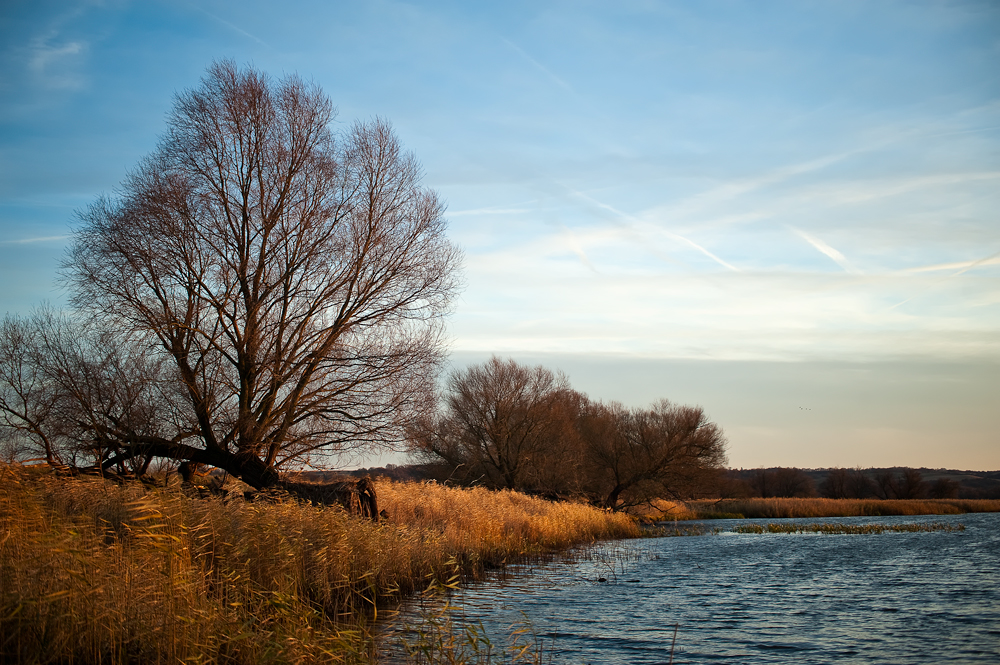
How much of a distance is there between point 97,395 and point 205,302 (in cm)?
293

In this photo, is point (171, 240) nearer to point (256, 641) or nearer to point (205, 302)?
point (205, 302)

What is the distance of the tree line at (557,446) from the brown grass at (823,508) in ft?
12.7

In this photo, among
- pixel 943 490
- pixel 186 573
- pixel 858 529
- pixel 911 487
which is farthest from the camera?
pixel 943 490

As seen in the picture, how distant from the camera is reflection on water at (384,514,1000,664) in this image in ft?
25.9

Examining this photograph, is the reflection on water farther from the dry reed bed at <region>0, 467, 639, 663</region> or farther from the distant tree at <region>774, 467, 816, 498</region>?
the distant tree at <region>774, 467, 816, 498</region>

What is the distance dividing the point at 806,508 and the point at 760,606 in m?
34.0

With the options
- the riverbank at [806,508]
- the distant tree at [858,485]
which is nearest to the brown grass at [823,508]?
the riverbank at [806,508]

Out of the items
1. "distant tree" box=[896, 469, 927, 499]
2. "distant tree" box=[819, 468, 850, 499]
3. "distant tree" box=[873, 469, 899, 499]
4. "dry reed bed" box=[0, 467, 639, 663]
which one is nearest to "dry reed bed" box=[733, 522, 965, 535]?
"dry reed bed" box=[0, 467, 639, 663]

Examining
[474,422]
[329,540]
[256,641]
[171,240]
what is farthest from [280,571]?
[474,422]

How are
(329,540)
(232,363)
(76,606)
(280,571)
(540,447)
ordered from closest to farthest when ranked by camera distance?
(76,606) < (280,571) < (329,540) < (232,363) < (540,447)

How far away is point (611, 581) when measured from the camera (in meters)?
14.0

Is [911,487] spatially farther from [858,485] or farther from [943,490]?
[858,485]

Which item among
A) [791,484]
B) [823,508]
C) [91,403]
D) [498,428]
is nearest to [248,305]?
[91,403]

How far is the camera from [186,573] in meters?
6.32
